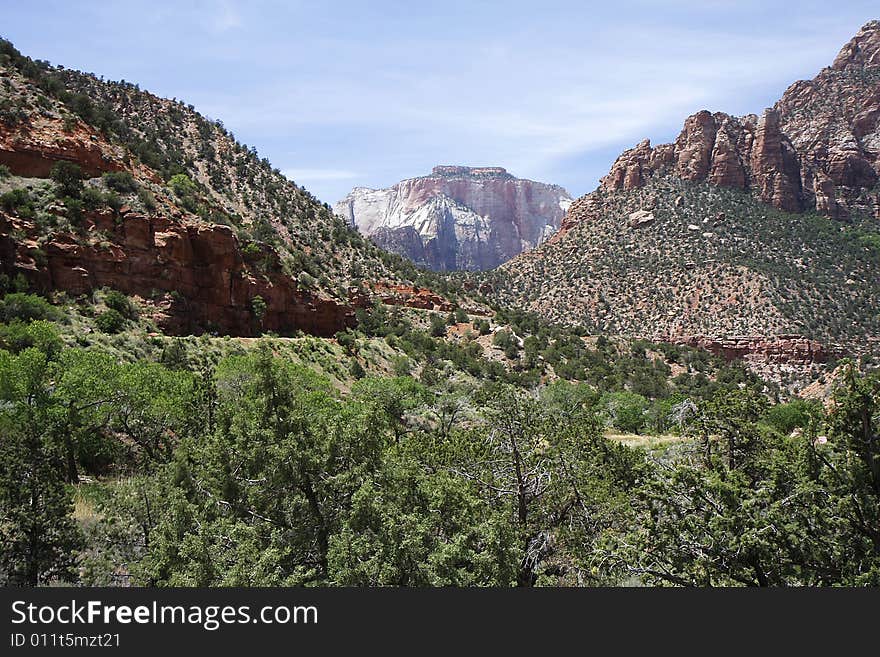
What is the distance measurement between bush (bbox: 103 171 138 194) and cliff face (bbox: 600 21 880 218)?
304 ft

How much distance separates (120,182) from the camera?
130 ft

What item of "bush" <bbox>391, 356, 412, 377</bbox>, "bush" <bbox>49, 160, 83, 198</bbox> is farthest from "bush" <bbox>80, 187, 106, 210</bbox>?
"bush" <bbox>391, 356, 412, 377</bbox>

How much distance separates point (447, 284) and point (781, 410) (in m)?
48.8

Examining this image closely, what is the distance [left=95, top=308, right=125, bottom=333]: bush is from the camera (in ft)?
102

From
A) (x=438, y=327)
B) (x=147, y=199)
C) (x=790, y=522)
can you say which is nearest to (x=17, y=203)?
(x=147, y=199)

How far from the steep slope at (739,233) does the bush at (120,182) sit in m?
60.9

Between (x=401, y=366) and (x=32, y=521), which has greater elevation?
(x=32, y=521)

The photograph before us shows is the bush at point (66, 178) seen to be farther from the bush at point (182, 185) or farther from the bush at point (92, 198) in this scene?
the bush at point (182, 185)

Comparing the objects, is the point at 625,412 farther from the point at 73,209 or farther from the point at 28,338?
the point at 73,209

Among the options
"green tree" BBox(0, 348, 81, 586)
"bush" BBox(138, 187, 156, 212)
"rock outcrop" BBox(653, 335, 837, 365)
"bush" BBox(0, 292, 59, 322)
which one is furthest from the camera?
"rock outcrop" BBox(653, 335, 837, 365)

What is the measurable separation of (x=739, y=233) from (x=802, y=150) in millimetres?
43828

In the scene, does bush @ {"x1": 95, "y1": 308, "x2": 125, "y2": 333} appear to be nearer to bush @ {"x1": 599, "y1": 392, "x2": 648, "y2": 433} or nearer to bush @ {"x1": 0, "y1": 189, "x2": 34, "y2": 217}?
bush @ {"x1": 0, "y1": 189, "x2": 34, "y2": 217}

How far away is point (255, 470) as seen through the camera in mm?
8953

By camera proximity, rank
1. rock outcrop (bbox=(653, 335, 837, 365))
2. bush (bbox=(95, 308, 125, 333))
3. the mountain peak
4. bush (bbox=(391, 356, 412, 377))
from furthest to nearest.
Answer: the mountain peak, rock outcrop (bbox=(653, 335, 837, 365)), bush (bbox=(391, 356, 412, 377)), bush (bbox=(95, 308, 125, 333))
